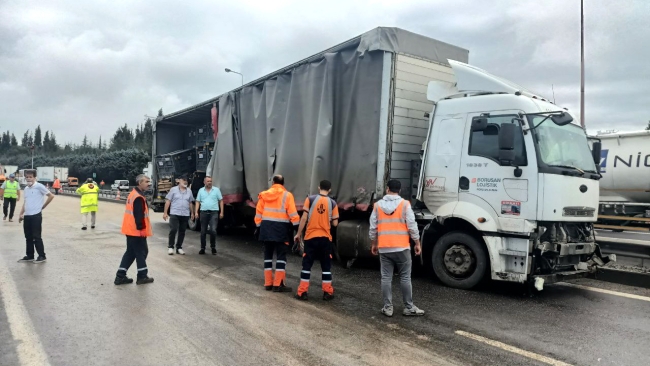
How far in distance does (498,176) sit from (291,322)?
133 inches

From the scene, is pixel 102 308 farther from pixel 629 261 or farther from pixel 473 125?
pixel 629 261

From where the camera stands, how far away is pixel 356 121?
7793 mm

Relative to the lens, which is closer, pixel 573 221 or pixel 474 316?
pixel 474 316

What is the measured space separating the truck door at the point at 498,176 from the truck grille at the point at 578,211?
0.53 m

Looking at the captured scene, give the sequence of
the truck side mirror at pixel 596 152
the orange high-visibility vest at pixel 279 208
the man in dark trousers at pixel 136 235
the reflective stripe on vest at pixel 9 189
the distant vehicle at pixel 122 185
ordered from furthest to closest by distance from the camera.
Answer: the distant vehicle at pixel 122 185
the reflective stripe on vest at pixel 9 189
the truck side mirror at pixel 596 152
the man in dark trousers at pixel 136 235
the orange high-visibility vest at pixel 279 208

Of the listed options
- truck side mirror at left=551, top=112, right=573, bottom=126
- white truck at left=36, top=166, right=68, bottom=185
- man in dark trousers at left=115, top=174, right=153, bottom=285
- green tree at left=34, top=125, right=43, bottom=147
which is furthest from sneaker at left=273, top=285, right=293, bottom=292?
green tree at left=34, top=125, right=43, bottom=147

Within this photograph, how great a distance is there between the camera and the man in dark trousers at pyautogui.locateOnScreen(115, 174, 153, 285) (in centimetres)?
676

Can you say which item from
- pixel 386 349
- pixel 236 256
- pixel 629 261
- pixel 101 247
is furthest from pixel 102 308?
pixel 629 261

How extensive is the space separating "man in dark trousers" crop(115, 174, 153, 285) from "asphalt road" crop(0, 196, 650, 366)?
0.27 m

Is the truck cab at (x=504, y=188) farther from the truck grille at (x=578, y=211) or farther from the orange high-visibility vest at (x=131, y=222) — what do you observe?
the orange high-visibility vest at (x=131, y=222)

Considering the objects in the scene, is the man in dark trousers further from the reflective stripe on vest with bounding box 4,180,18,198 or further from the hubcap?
the reflective stripe on vest with bounding box 4,180,18,198

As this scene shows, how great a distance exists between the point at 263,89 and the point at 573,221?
6544 mm

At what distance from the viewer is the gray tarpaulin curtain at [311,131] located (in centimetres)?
762

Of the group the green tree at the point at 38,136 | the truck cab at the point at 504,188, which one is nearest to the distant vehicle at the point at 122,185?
the truck cab at the point at 504,188
